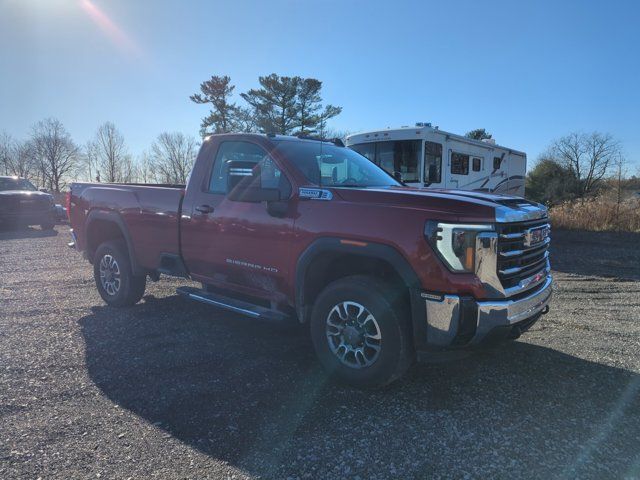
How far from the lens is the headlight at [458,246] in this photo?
3219mm

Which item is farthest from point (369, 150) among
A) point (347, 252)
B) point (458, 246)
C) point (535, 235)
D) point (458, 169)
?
point (458, 246)

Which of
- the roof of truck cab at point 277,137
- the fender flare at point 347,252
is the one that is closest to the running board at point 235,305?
the fender flare at point 347,252

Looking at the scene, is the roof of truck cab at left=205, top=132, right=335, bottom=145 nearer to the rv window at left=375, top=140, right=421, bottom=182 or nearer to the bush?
the rv window at left=375, top=140, right=421, bottom=182

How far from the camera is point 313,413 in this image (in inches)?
134

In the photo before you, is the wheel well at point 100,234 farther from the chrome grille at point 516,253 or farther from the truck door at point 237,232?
the chrome grille at point 516,253

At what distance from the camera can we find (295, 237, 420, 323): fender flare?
3.35 m

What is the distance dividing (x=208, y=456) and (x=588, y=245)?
1380 cm

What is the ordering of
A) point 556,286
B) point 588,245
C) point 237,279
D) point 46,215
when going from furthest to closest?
point 46,215
point 588,245
point 556,286
point 237,279

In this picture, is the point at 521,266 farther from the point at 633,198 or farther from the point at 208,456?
the point at 633,198

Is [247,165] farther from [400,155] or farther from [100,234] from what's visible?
[400,155]

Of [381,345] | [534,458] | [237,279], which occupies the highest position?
[237,279]

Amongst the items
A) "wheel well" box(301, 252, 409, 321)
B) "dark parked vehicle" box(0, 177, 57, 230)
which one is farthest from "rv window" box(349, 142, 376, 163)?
"dark parked vehicle" box(0, 177, 57, 230)

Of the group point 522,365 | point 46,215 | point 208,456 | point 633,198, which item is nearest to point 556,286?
point 522,365

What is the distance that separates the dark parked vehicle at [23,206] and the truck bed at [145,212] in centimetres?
1165
